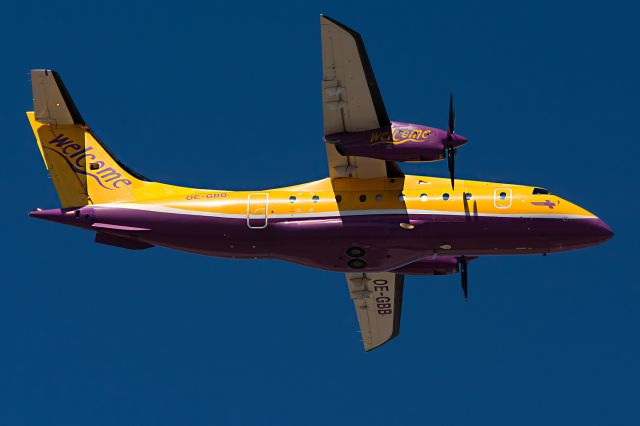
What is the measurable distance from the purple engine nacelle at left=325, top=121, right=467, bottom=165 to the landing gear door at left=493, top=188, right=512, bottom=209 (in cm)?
181

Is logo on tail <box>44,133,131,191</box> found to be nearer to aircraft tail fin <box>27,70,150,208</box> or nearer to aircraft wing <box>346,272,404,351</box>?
aircraft tail fin <box>27,70,150,208</box>

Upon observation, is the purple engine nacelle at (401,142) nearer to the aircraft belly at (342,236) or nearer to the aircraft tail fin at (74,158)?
the aircraft belly at (342,236)

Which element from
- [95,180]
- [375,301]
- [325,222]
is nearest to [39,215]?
[95,180]

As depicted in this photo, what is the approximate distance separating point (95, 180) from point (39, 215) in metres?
1.80

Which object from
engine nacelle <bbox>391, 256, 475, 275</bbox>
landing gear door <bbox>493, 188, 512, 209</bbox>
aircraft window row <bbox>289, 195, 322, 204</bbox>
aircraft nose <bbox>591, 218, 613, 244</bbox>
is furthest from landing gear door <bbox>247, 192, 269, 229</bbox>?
aircraft nose <bbox>591, 218, 613, 244</bbox>


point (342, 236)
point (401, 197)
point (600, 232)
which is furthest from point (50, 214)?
point (600, 232)

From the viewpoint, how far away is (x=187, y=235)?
29.4 meters

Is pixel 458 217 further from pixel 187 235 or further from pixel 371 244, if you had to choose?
pixel 187 235

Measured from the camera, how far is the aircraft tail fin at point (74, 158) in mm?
30328

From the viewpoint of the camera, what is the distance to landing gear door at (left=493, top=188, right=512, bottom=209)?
28.6 metres

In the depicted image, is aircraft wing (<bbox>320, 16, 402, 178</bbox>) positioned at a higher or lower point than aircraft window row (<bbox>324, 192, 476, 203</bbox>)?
higher

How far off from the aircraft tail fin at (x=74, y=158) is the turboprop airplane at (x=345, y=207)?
0.03 meters

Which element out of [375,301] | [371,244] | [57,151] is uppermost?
[57,151]

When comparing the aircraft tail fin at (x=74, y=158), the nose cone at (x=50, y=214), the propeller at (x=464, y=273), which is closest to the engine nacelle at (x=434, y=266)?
the propeller at (x=464, y=273)
